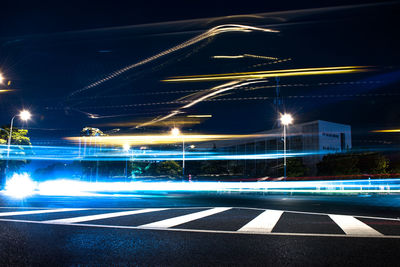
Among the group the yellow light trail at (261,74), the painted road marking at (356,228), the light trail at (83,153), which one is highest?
the yellow light trail at (261,74)

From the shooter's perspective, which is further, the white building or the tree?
the white building

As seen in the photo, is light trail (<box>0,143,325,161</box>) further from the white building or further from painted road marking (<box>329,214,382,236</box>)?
painted road marking (<box>329,214,382,236</box>)

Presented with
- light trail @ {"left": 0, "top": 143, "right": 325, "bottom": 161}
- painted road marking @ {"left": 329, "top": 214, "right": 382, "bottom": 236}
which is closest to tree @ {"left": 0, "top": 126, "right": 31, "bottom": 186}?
light trail @ {"left": 0, "top": 143, "right": 325, "bottom": 161}

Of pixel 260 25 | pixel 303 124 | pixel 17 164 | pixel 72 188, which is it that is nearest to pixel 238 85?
pixel 260 25

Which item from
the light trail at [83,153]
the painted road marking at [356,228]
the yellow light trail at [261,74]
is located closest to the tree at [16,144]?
the light trail at [83,153]

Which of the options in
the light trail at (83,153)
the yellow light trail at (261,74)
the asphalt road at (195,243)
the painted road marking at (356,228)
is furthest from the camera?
the light trail at (83,153)

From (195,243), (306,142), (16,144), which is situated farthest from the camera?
(306,142)

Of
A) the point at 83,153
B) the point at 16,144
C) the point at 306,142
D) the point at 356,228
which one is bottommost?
the point at 356,228

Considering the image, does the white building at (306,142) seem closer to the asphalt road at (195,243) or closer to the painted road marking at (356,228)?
the painted road marking at (356,228)

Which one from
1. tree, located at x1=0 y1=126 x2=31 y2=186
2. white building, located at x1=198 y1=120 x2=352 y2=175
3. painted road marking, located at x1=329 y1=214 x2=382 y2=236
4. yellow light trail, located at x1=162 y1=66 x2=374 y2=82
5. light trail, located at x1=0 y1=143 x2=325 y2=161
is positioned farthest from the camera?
white building, located at x1=198 y1=120 x2=352 y2=175

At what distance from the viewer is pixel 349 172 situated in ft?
161

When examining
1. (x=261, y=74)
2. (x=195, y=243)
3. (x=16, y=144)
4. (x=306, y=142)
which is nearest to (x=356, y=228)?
(x=195, y=243)

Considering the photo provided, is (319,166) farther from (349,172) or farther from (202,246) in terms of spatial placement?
(202,246)

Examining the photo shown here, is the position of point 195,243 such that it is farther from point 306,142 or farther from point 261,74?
point 306,142
